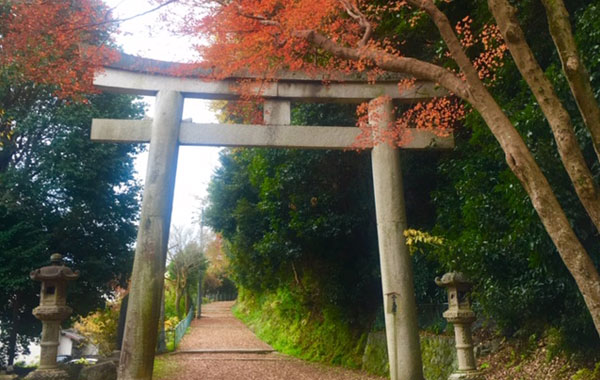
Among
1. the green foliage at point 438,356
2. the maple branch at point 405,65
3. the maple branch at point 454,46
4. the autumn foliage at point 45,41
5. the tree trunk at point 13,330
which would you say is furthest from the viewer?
the tree trunk at point 13,330

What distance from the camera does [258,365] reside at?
12.1 meters

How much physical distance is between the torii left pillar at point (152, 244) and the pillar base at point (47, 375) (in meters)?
1.00

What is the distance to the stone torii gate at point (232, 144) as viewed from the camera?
21.3 feet

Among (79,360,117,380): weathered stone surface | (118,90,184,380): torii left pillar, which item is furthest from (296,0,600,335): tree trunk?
(79,360,117,380): weathered stone surface

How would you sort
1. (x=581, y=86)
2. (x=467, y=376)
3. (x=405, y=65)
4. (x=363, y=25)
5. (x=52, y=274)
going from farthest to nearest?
(x=52, y=274), (x=467, y=376), (x=363, y=25), (x=405, y=65), (x=581, y=86)

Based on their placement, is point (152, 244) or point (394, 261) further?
point (394, 261)

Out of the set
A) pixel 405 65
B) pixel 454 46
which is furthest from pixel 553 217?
pixel 405 65

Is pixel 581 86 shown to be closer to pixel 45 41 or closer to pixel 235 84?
pixel 235 84

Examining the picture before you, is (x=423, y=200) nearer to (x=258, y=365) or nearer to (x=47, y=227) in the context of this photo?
(x=258, y=365)

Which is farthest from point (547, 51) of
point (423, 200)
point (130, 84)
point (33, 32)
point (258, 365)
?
point (258, 365)

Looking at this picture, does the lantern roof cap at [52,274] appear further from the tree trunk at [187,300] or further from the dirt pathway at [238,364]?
the tree trunk at [187,300]

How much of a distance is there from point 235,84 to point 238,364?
8.32m

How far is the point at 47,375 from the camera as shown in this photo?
253 inches

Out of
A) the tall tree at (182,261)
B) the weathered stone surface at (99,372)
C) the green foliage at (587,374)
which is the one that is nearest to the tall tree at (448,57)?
the green foliage at (587,374)
